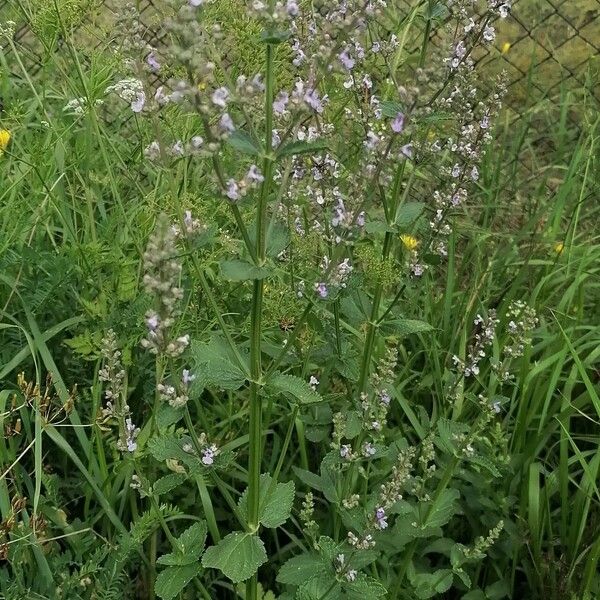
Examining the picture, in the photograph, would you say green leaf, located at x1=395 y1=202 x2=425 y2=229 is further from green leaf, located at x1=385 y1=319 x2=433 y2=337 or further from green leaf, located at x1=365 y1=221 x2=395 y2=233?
green leaf, located at x1=385 y1=319 x2=433 y2=337

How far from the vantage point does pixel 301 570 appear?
79.4 inches

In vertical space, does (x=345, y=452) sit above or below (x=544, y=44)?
below

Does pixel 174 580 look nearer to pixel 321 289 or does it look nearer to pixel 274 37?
pixel 321 289

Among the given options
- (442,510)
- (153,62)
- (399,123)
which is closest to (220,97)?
(153,62)

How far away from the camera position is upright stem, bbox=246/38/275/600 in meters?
1.47

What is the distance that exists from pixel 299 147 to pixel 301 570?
1092 mm

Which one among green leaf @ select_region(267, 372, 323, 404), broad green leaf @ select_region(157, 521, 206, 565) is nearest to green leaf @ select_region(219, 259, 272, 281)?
green leaf @ select_region(267, 372, 323, 404)

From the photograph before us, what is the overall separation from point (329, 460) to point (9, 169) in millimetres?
1940

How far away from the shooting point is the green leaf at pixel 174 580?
1741 mm

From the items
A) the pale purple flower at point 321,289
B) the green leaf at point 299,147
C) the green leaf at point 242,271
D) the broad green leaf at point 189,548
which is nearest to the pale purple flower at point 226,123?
the green leaf at point 299,147

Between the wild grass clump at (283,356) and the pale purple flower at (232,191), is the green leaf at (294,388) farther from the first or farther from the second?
the pale purple flower at (232,191)

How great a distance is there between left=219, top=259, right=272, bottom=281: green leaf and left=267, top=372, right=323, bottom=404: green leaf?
256mm

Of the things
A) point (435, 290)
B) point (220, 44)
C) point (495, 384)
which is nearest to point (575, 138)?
point (435, 290)

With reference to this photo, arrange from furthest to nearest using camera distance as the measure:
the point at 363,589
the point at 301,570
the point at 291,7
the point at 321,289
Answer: the point at 301,570
the point at 363,589
the point at 321,289
the point at 291,7
